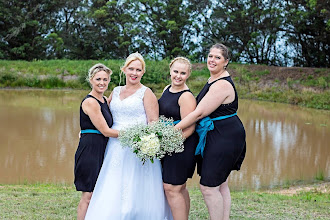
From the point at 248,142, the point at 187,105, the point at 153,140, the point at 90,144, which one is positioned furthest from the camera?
the point at 248,142

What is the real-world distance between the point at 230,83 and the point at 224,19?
31.6 metres

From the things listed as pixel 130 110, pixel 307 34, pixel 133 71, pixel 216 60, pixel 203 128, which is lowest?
pixel 203 128

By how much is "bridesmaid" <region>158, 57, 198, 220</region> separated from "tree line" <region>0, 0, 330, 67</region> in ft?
91.9

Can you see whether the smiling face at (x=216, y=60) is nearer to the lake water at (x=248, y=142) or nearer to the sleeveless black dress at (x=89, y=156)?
the sleeveless black dress at (x=89, y=156)

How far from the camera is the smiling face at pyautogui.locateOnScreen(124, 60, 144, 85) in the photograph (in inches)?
171

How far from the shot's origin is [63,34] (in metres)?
39.6

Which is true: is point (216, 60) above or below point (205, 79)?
below

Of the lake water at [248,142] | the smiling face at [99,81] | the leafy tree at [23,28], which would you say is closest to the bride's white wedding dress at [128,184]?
the smiling face at [99,81]

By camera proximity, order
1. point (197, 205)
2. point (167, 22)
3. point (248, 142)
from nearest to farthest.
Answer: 1. point (197, 205)
2. point (248, 142)
3. point (167, 22)

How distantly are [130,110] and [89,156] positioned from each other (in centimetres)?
60

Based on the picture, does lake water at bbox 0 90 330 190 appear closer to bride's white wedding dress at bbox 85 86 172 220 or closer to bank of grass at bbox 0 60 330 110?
bank of grass at bbox 0 60 330 110

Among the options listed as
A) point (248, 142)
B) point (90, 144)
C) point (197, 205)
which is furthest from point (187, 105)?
point (248, 142)

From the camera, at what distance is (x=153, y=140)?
3.88 m

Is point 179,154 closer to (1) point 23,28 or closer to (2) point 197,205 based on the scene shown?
(2) point 197,205
